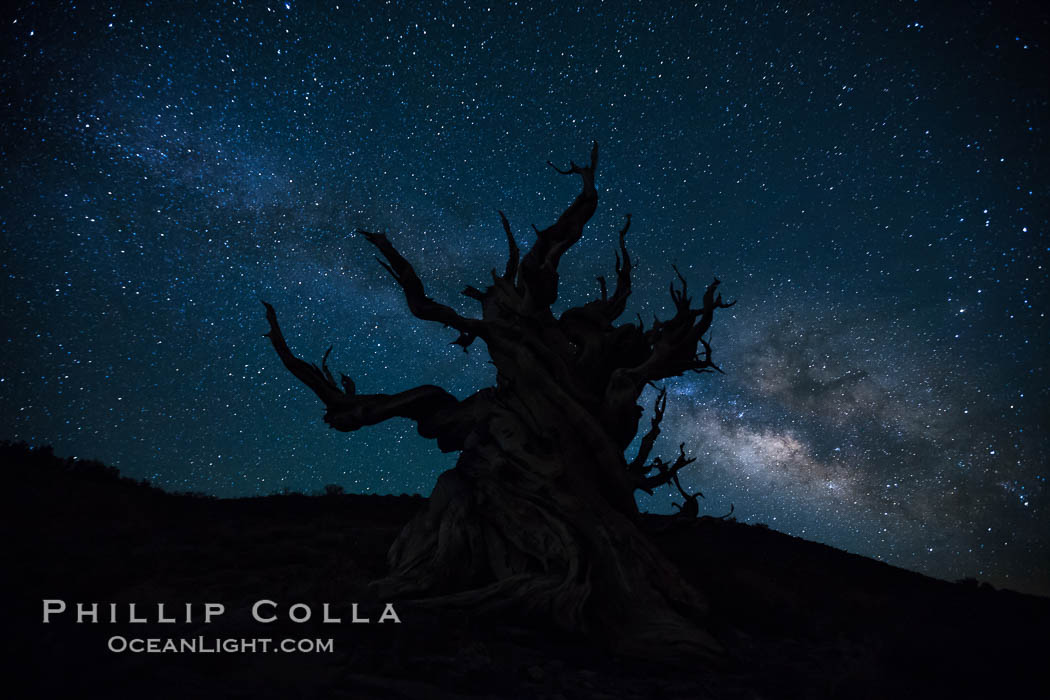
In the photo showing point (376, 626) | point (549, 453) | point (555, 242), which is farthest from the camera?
point (555, 242)

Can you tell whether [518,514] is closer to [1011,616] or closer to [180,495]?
[1011,616]

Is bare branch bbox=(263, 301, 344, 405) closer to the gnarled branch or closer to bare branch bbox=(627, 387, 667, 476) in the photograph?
the gnarled branch

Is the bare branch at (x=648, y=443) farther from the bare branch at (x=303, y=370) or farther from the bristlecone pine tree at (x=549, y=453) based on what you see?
the bare branch at (x=303, y=370)

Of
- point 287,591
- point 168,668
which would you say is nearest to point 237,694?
point 168,668

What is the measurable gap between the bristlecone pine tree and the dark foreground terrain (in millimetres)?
600

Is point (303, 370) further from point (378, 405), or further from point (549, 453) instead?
point (549, 453)

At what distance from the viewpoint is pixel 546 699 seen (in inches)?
183

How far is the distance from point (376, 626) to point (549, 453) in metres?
3.60

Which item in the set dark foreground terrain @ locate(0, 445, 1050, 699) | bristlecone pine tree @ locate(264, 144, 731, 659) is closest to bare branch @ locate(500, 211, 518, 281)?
bristlecone pine tree @ locate(264, 144, 731, 659)

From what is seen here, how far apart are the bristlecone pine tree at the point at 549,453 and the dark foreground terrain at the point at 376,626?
1.97ft

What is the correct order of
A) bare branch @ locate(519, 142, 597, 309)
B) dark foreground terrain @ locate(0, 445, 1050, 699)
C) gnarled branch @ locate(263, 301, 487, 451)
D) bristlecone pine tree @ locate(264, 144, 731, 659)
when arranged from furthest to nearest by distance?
1. bare branch @ locate(519, 142, 597, 309)
2. gnarled branch @ locate(263, 301, 487, 451)
3. bristlecone pine tree @ locate(264, 144, 731, 659)
4. dark foreground terrain @ locate(0, 445, 1050, 699)

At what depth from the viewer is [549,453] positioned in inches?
338

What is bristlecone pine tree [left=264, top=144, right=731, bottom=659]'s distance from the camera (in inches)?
284

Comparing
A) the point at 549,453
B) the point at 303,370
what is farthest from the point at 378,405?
the point at 549,453
